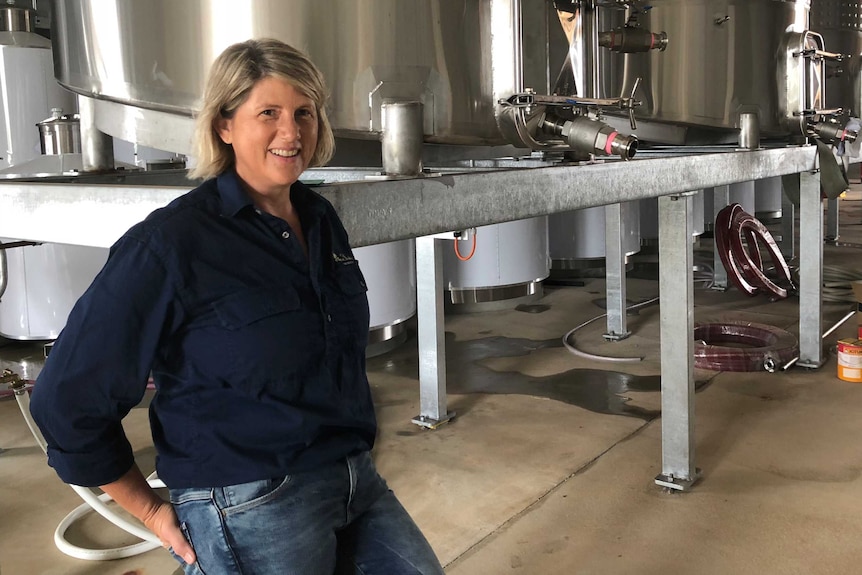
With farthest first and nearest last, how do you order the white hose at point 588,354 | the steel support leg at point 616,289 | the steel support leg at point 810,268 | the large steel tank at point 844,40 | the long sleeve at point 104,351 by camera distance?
the large steel tank at point 844,40 < the steel support leg at point 616,289 < the white hose at point 588,354 < the steel support leg at point 810,268 < the long sleeve at point 104,351

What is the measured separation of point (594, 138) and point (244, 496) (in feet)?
3.34

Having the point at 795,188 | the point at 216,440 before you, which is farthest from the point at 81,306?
the point at 795,188

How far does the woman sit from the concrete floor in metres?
1.12

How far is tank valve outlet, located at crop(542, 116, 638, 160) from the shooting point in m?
1.66

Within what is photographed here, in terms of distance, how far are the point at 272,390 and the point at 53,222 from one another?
1.66 ft

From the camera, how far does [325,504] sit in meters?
1.06

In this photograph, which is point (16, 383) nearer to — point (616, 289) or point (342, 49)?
point (342, 49)

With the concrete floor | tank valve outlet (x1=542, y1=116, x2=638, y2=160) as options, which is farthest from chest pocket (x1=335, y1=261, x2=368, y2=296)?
the concrete floor

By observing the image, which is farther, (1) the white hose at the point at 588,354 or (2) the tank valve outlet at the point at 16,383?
(1) the white hose at the point at 588,354

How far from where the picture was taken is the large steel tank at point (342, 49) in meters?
1.46

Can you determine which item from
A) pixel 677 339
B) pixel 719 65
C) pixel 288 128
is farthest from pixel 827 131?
pixel 288 128

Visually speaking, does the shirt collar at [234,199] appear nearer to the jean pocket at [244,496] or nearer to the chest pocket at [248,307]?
the chest pocket at [248,307]

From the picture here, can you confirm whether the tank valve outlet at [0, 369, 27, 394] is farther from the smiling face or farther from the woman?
the smiling face


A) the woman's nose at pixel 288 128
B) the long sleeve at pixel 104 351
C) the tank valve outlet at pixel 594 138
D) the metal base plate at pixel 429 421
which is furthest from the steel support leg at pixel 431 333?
the long sleeve at pixel 104 351
